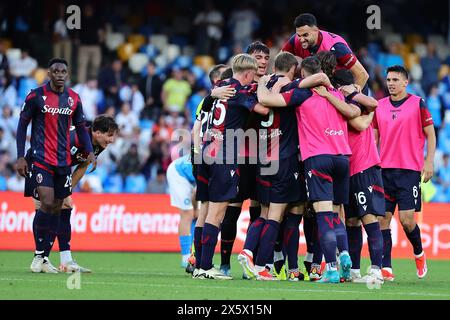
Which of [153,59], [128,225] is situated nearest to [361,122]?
[128,225]

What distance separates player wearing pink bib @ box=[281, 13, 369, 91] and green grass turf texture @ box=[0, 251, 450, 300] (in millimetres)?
2514

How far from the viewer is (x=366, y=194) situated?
1146cm

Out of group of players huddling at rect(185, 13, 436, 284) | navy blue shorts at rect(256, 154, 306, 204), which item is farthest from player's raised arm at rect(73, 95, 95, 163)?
navy blue shorts at rect(256, 154, 306, 204)

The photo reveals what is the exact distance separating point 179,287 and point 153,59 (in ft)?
53.5

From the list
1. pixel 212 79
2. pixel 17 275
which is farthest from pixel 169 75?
pixel 17 275

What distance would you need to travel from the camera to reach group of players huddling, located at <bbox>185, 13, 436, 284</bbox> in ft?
35.6

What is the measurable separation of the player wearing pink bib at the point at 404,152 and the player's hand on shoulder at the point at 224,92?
8.19ft

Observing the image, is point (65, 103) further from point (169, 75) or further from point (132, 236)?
point (169, 75)

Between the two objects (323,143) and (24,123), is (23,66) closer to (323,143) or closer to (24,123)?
(24,123)

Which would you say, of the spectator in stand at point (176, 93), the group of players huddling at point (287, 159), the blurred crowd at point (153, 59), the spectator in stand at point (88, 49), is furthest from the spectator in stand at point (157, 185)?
the group of players huddling at point (287, 159)

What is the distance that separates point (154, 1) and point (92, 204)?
33.8ft

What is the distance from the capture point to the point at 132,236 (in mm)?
18562

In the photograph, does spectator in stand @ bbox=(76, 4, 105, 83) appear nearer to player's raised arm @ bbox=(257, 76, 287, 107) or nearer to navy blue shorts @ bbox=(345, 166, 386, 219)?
navy blue shorts @ bbox=(345, 166, 386, 219)

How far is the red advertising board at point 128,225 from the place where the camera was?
59.3 ft
